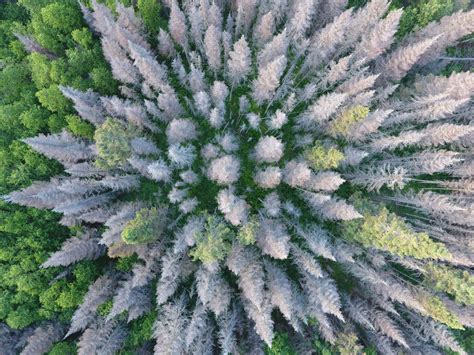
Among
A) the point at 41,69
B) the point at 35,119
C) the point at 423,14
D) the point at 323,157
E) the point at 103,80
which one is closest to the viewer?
the point at 323,157

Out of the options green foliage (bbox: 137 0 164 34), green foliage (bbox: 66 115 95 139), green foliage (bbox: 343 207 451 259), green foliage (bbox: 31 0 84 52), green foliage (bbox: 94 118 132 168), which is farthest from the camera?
green foliage (bbox: 31 0 84 52)

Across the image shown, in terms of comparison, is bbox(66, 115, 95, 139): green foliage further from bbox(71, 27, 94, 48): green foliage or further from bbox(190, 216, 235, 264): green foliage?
bbox(190, 216, 235, 264): green foliage

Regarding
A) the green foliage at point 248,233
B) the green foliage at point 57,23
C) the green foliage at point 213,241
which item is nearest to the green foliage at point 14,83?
the green foliage at point 57,23

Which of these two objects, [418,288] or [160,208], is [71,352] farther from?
[418,288]

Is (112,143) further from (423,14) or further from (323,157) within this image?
(423,14)

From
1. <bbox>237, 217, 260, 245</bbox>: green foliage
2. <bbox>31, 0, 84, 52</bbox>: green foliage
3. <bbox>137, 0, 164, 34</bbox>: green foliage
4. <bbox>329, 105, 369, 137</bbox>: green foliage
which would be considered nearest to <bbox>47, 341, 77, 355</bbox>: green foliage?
<bbox>237, 217, 260, 245</bbox>: green foliage

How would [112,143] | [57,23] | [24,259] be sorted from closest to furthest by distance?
[112,143], [24,259], [57,23]

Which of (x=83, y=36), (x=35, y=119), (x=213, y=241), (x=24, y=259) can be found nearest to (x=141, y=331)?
(x=213, y=241)
